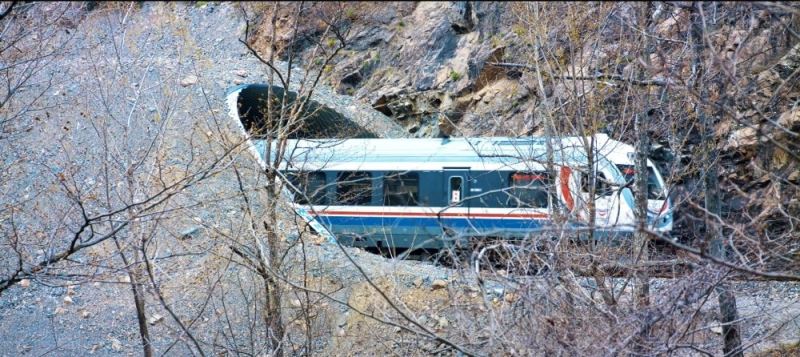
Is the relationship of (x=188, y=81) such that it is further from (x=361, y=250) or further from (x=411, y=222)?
(x=411, y=222)

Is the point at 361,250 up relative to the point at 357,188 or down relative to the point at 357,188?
down

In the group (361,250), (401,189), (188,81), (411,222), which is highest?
(188,81)

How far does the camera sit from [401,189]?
13.8 m

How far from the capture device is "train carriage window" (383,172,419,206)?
13648mm

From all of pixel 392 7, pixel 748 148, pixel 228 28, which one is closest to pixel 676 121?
pixel 748 148

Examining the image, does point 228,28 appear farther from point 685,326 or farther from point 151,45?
point 685,326

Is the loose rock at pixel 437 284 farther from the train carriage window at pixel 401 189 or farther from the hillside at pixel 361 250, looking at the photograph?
the train carriage window at pixel 401 189

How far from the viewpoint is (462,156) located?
13.4m

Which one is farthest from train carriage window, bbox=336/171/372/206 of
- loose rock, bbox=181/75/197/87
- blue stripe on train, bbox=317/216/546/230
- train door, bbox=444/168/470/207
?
loose rock, bbox=181/75/197/87

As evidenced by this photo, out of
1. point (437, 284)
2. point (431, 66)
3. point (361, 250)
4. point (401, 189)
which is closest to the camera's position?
point (437, 284)

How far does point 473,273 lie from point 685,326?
4.52 ft

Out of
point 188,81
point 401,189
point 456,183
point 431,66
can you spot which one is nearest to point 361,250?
point 401,189

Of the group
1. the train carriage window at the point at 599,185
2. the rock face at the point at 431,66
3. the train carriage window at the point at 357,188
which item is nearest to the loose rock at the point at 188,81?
the rock face at the point at 431,66

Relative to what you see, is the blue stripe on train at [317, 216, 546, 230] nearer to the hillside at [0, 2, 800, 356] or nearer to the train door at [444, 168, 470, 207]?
the train door at [444, 168, 470, 207]
